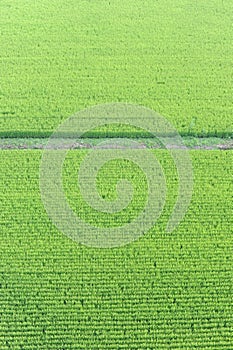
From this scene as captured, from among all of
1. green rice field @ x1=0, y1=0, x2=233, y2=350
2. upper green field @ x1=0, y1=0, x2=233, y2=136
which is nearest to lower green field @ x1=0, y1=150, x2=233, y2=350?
green rice field @ x1=0, y1=0, x2=233, y2=350

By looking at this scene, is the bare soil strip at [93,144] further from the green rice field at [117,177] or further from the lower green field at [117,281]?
the lower green field at [117,281]

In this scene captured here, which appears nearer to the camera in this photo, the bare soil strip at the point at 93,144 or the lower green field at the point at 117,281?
the lower green field at the point at 117,281

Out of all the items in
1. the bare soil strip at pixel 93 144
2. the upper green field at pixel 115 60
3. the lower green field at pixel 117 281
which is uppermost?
the upper green field at pixel 115 60

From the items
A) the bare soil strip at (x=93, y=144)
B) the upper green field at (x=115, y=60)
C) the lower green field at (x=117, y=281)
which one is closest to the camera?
the lower green field at (x=117, y=281)

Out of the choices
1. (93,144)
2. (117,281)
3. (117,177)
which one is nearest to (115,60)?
(93,144)

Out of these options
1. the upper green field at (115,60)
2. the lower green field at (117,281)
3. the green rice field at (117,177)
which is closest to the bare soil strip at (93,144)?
the green rice field at (117,177)

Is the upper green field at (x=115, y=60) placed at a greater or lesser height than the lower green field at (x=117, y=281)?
greater

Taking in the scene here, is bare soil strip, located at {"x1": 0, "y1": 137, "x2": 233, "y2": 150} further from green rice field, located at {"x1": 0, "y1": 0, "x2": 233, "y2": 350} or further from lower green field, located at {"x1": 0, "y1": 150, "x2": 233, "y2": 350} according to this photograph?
lower green field, located at {"x1": 0, "y1": 150, "x2": 233, "y2": 350}

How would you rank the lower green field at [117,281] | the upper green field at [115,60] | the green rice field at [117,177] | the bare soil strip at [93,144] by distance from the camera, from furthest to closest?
the upper green field at [115,60] → the bare soil strip at [93,144] → the green rice field at [117,177] → the lower green field at [117,281]
